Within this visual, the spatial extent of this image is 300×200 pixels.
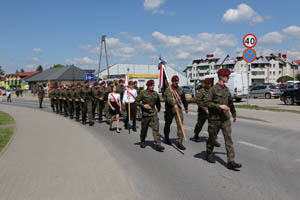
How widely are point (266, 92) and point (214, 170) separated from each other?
94.9 feet

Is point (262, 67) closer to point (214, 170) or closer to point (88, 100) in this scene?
point (88, 100)

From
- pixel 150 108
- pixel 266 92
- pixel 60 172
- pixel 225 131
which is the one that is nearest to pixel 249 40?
pixel 150 108

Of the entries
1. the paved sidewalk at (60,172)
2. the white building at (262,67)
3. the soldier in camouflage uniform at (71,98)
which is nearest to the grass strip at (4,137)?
the paved sidewalk at (60,172)

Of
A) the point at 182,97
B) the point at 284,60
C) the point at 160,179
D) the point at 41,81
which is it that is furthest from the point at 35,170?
the point at 284,60

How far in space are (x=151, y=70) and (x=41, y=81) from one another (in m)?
29.4

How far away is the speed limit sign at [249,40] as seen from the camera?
15094 millimetres

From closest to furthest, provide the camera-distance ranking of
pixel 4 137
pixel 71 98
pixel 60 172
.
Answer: pixel 60 172
pixel 4 137
pixel 71 98

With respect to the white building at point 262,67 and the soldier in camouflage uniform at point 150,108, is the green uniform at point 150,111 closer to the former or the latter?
the soldier in camouflage uniform at point 150,108

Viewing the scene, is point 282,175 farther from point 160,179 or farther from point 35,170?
point 35,170

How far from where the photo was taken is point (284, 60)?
344 feet

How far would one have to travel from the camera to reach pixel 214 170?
17.8ft

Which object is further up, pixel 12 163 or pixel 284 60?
pixel 284 60

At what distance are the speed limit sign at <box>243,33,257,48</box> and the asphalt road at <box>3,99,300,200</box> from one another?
7.48 metres

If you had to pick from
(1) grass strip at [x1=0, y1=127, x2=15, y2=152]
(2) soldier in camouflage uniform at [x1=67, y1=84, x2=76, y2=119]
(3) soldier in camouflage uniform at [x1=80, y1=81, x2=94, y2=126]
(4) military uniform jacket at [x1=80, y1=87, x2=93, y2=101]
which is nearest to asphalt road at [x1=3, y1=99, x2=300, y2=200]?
(1) grass strip at [x1=0, y1=127, x2=15, y2=152]
